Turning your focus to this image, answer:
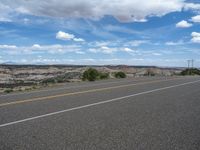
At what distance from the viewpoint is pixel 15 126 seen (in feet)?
27.3

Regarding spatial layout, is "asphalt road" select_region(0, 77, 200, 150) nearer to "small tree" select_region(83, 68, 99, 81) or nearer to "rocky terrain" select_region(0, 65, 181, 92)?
"rocky terrain" select_region(0, 65, 181, 92)

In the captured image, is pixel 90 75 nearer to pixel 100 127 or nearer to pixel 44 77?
pixel 100 127

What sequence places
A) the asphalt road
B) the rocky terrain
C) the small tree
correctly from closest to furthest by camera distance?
the asphalt road → the rocky terrain → the small tree

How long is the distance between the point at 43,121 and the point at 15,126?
85 cm

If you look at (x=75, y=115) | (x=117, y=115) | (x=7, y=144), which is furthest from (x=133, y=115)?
(x=7, y=144)

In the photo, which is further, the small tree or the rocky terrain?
the small tree

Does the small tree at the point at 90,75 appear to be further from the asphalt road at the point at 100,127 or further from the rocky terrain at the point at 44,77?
the asphalt road at the point at 100,127

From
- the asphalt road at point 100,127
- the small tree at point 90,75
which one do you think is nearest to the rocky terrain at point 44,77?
the small tree at point 90,75

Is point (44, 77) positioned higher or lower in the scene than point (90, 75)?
lower

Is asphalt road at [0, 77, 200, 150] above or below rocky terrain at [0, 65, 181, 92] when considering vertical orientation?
above

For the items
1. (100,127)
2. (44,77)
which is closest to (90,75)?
(100,127)

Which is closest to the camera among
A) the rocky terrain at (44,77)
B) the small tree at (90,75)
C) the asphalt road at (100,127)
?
the asphalt road at (100,127)

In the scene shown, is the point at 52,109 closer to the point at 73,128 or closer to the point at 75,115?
the point at 75,115

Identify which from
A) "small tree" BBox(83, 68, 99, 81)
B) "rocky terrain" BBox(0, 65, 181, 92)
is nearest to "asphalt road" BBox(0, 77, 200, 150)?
"rocky terrain" BBox(0, 65, 181, 92)
